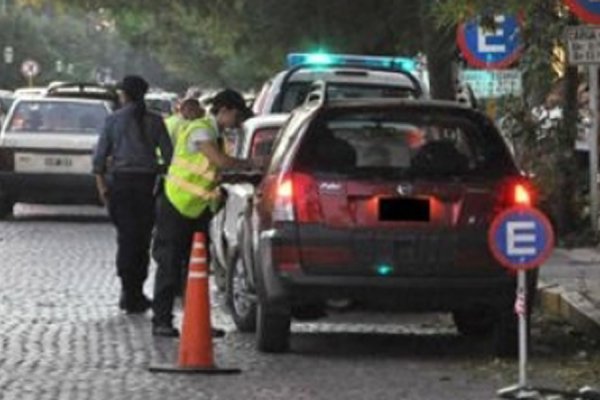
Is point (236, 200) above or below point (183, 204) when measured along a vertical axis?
below

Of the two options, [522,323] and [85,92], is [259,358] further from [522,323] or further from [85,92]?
[85,92]

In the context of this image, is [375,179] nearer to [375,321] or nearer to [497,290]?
[497,290]

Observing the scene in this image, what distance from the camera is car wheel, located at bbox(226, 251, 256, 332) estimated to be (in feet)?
39.4

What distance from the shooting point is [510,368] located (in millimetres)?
10531

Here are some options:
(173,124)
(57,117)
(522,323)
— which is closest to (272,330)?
(522,323)

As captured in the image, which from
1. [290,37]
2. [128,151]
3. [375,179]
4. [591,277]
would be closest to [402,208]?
[375,179]

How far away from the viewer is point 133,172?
1325 cm

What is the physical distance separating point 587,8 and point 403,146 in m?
1.65

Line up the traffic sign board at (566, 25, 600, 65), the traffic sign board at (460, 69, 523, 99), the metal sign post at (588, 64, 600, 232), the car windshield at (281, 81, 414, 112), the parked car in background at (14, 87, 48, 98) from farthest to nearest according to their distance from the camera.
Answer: the parked car in background at (14, 87, 48, 98)
the traffic sign board at (460, 69, 523, 99)
the metal sign post at (588, 64, 600, 232)
the car windshield at (281, 81, 414, 112)
the traffic sign board at (566, 25, 600, 65)

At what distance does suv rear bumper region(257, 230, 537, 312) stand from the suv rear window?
2.05 ft

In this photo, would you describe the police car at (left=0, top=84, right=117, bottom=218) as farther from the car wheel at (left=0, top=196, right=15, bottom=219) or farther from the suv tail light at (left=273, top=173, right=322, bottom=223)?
the suv tail light at (left=273, top=173, right=322, bottom=223)

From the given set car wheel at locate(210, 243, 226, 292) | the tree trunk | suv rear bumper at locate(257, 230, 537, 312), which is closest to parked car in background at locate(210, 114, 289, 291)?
car wheel at locate(210, 243, 226, 292)

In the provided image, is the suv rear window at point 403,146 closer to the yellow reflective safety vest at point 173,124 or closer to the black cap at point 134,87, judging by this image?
the black cap at point 134,87

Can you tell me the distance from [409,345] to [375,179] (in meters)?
1.72
